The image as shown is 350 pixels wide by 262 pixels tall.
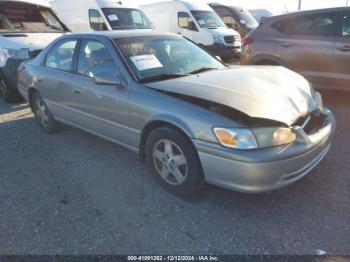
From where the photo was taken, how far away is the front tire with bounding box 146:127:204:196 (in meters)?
3.00

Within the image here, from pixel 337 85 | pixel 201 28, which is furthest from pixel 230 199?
pixel 201 28

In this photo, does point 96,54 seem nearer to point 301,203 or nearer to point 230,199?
point 230,199

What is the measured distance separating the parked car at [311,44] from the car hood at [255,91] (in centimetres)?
231

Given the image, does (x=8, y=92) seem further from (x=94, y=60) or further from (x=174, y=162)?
(x=174, y=162)

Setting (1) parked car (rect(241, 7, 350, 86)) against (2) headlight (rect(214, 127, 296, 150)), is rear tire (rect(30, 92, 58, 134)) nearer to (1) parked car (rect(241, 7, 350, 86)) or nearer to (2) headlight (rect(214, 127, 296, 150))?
(2) headlight (rect(214, 127, 296, 150))

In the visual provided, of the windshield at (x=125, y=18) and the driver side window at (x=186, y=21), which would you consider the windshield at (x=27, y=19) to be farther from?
the driver side window at (x=186, y=21)

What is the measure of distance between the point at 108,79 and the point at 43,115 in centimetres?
215

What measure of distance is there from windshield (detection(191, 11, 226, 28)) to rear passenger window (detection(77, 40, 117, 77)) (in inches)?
340

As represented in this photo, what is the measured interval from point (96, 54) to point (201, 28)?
8.65 m

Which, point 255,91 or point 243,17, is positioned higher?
point 255,91

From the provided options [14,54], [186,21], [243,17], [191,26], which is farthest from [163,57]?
[243,17]

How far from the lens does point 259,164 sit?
2605 millimetres

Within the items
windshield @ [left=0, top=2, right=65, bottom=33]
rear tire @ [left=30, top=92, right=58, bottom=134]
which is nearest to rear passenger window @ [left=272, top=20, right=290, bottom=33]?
rear tire @ [left=30, top=92, right=58, bottom=134]

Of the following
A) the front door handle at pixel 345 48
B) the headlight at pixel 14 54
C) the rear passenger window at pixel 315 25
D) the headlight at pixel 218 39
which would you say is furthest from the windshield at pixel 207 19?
the front door handle at pixel 345 48
